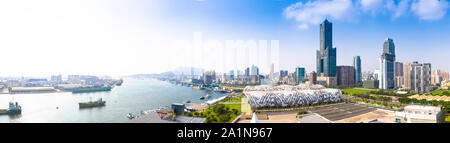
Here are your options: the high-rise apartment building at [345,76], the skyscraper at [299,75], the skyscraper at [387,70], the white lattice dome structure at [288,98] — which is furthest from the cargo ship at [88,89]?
the skyscraper at [387,70]

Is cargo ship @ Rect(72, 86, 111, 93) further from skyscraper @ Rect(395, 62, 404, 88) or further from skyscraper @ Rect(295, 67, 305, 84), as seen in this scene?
skyscraper @ Rect(395, 62, 404, 88)

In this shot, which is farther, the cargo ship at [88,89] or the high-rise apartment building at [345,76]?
the high-rise apartment building at [345,76]

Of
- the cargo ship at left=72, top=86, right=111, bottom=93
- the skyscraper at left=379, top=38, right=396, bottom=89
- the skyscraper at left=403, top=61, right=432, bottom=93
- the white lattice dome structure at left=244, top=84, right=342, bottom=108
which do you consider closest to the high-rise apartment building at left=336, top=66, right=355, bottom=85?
the skyscraper at left=379, top=38, right=396, bottom=89

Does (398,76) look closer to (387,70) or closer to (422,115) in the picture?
(387,70)

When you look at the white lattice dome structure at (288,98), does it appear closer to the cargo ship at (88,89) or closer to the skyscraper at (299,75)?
the skyscraper at (299,75)

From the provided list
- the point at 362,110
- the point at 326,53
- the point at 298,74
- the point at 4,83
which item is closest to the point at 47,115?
the point at 4,83

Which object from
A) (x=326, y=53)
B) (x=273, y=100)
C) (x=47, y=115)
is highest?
(x=326, y=53)
